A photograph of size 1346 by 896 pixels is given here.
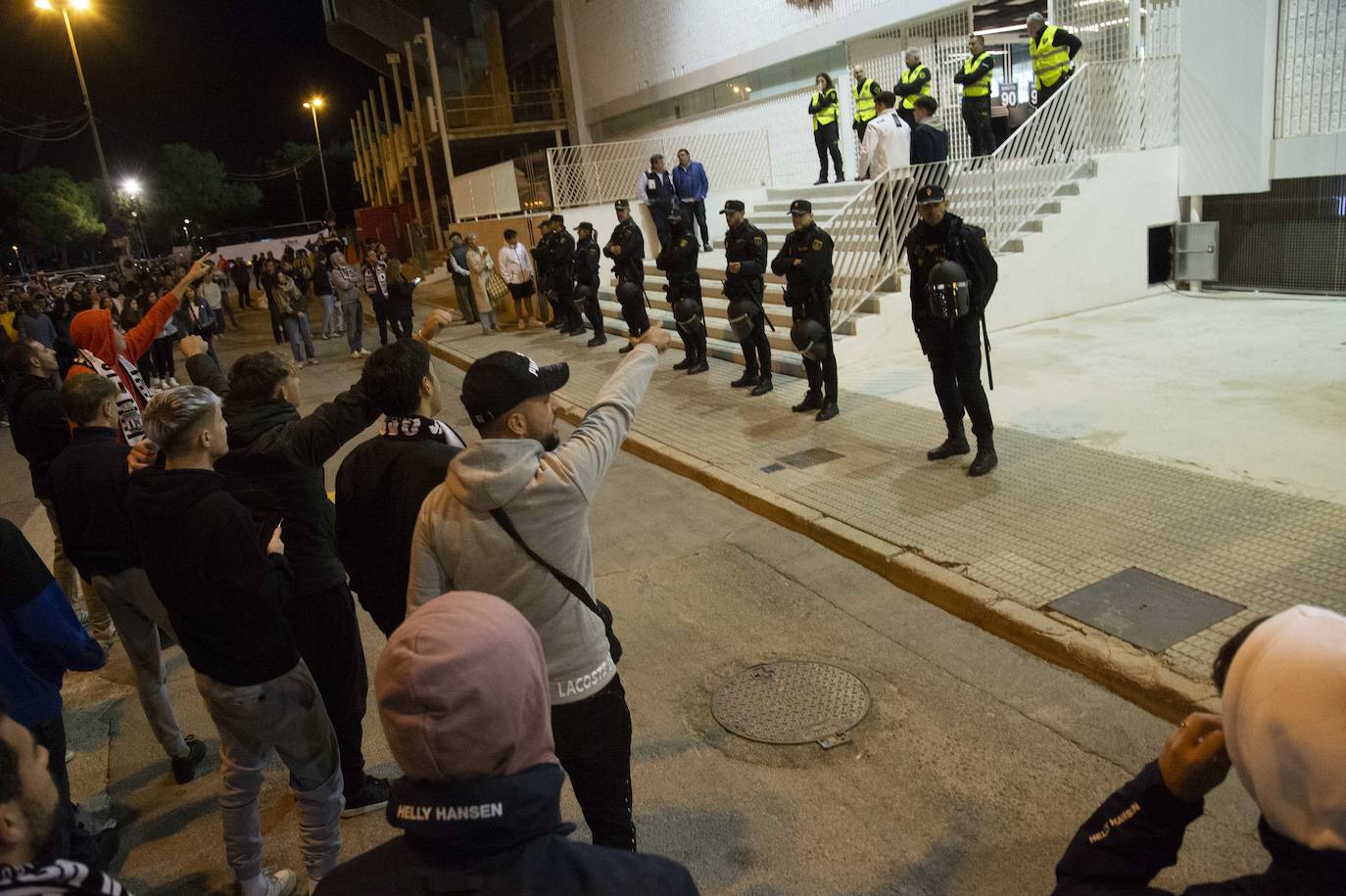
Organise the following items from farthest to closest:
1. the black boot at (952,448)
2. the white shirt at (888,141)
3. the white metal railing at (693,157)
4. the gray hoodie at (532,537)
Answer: the white metal railing at (693,157) < the white shirt at (888,141) < the black boot at (952,448) < the gray hoodie at (532,537)

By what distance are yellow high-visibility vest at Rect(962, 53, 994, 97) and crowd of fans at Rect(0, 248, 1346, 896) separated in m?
11.3

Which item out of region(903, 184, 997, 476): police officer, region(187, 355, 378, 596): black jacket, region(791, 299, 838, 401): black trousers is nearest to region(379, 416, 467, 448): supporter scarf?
region(187, 355, 378, 596): black jacket

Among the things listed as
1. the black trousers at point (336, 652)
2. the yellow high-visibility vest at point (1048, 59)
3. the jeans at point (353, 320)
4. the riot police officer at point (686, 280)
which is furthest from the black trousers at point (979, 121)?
the black trousers at point (336, 652)

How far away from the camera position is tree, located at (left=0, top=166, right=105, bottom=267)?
6631cm

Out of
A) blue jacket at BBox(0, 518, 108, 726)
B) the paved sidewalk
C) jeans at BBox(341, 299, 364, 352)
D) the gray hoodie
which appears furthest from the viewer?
jeans at BBox(341, 299, 364, 352)

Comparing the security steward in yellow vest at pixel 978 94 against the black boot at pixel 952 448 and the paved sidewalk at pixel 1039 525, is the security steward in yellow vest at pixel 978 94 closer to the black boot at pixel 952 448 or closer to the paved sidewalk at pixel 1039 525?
the paved sidewalk at pixel 1039 525

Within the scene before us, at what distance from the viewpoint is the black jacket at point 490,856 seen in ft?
4.62

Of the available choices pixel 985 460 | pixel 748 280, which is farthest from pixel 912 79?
pixel 985 460

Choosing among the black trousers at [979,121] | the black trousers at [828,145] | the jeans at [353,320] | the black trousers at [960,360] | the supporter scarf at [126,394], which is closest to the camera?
the supporter scarf at [126,394]

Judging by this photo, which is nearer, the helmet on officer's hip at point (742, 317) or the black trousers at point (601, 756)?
the black trousers at point (601, 756)

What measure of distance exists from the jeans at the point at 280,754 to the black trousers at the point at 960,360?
5.06 meters

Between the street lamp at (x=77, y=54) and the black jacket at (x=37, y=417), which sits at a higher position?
the street lamp at (x=77, y=54)

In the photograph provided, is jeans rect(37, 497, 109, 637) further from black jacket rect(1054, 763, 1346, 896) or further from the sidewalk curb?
black jacket rect(1054, 763, 1346, 896)

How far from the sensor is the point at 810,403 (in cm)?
928
